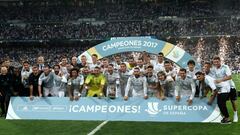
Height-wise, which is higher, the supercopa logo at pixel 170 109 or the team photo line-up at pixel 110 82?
the team photo line-up at pixel 110 82

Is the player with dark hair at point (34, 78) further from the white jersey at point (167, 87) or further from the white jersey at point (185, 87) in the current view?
the white jersey at point (185, 87)

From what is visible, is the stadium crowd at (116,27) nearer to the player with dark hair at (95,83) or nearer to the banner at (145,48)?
the banner at (145,48)

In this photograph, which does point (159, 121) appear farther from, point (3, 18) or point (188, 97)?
point (3, 18)

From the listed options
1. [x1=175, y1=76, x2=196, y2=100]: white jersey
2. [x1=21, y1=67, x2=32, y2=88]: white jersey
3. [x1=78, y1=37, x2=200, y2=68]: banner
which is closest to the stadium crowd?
[x1=78, y1=37, x2=200, y2=68]: banner

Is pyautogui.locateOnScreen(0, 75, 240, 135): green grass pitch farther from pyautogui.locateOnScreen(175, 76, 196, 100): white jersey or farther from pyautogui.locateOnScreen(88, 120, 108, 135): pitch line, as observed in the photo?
pyautogui.locateOnScreen(175, 76, 196, 100): white jersey

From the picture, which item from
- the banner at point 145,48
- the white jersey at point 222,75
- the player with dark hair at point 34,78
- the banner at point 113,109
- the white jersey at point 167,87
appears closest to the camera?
the white jersey at point 222,75

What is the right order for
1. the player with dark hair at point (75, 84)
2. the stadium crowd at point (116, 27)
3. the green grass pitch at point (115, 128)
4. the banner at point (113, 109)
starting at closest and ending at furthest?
the green grass pitch at point (115, 128) → the banner at point (113, 109) → the player with dark hair at point (75, 84) → the stadium crowd at point (116, 27)

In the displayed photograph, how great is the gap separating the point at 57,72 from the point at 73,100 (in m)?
1.13

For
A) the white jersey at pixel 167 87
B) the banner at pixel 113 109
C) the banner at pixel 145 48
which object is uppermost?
the banner at pixel 145 48

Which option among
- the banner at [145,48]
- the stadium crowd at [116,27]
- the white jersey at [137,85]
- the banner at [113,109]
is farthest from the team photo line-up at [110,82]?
the stadium crowd at [116,27]

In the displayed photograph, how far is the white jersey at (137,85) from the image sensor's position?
1240 cm

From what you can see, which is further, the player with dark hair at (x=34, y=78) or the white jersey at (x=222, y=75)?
the player with dark hair at (x=34, y=78)

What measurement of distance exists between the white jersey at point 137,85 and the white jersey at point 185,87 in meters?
0.93

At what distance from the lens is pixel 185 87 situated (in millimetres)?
12047
